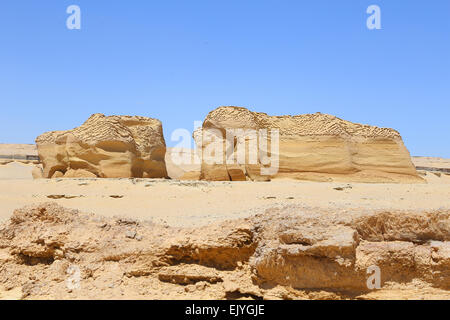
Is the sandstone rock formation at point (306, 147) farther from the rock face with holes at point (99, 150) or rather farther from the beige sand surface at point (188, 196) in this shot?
the beige sand surface at point (188, 196)

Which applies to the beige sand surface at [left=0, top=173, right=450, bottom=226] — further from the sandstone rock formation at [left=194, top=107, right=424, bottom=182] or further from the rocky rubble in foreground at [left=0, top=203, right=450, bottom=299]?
the rocky rubble in foreground at [left=0, top=203, right=450, bottom=299]

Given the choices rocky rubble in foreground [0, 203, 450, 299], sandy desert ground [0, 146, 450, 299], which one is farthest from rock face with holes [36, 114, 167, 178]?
rocky rubble in foreground [0, 203, 450, 299]

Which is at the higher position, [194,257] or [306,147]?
[306,147]

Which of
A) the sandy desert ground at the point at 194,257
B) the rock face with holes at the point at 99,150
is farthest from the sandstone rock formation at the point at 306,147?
the sandy desert ground at the point at 194,257

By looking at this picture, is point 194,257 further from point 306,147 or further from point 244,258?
point 306,147

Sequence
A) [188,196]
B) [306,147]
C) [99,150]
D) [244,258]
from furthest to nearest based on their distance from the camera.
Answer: [306,147], [99,150], [188,196], [244,258]

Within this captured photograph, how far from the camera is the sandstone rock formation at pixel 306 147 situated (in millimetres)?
12352

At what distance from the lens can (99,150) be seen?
40.2 feet

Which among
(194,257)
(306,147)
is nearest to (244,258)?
(194,257)

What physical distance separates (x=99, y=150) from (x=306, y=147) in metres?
5.65

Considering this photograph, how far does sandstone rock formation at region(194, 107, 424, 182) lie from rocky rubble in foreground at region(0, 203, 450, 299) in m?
8.05

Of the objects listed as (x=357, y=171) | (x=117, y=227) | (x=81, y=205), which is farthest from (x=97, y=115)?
(x=117, y=227)

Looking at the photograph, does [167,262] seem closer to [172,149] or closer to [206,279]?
[206,279]

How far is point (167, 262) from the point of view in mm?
3715
